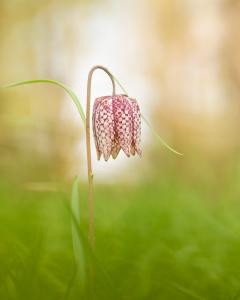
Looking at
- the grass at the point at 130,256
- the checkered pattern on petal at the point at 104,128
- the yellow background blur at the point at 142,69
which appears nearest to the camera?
the grass at the point at 130,256

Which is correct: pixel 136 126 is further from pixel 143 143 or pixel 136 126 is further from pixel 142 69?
pixel 142 69

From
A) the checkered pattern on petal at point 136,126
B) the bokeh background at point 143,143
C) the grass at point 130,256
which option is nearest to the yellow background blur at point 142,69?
the bokeh background at point 143,143

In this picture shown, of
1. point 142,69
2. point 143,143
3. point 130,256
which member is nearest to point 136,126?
point 130,256

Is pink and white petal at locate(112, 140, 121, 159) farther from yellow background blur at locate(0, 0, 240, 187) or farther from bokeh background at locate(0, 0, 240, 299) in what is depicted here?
yellow background blur at locate(0, 0, 240, 187)

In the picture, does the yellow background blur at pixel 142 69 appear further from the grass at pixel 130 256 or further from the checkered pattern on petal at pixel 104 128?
the checkered pattern on petal at pixel 104 128

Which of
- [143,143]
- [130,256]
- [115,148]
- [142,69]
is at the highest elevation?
[142,69]


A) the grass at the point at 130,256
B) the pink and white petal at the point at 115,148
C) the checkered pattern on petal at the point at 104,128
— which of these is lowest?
the grass at the point at 130,256

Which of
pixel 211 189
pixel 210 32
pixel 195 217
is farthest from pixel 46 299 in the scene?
pixel 210 32
